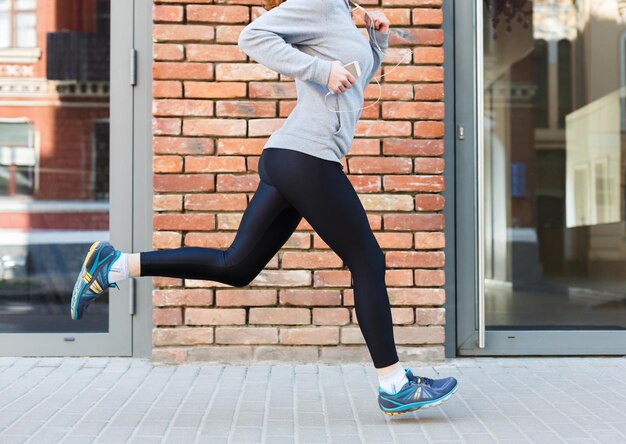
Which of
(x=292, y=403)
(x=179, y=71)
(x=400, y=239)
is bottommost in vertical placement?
(x=292, y=403)

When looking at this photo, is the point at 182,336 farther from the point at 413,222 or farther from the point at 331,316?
the point at 413,222

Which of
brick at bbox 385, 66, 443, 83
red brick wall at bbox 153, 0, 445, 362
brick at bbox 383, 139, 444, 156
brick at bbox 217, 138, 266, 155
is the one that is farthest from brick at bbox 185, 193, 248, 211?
brick at bbox 385, 66, 443, 83

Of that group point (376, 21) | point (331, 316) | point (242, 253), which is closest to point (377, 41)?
point (376, 21)

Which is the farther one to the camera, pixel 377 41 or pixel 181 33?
pixel 181 33

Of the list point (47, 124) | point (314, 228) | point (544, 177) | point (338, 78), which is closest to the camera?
point (338, 78)

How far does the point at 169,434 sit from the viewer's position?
314 cm

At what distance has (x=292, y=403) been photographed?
12.0 ft

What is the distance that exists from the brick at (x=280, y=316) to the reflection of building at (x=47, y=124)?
1085 millimetres

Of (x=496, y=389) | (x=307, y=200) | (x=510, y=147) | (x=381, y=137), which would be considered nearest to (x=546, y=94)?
(x=510, y=147)

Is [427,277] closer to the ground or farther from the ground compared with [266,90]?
closer to the ground

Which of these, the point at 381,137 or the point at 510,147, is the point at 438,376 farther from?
the point at 510,147

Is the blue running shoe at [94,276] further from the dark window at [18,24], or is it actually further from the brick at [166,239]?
the dark window at [18,24]

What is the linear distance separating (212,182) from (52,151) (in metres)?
1.05

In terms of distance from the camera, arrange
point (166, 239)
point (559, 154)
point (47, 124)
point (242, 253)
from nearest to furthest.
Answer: point (242, 253) < point (166, 239) < point (47, 124) < point (559, 154)
